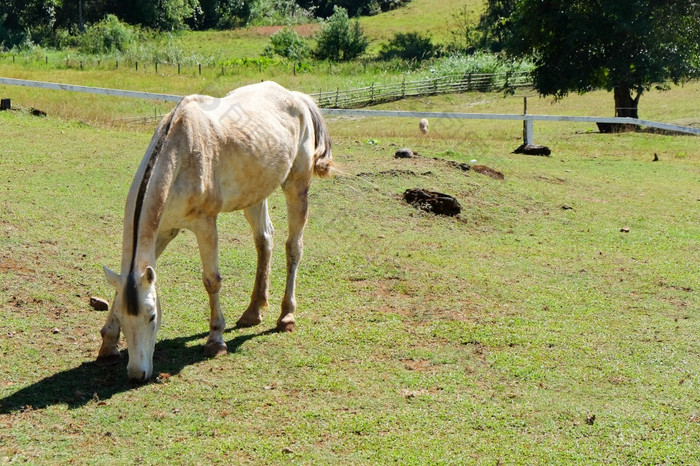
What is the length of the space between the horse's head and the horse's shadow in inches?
14.8

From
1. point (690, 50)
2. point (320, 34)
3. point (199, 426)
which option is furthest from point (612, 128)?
point (320, 34)

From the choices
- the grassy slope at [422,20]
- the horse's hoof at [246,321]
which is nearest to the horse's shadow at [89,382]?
the horse's hoof at [246,321]

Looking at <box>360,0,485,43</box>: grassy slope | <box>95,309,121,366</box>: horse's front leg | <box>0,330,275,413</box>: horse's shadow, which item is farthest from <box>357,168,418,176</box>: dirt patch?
<box>360,0,485,43</box>: grassy slope

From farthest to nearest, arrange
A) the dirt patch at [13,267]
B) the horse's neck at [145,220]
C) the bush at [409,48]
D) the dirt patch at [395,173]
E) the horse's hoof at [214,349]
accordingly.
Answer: the bush at [409,48] < the dirt patch at [395,173] < the dirt patch at [13,267] < the horse's hoof at [214,349] < the horse's neck at [145,220]

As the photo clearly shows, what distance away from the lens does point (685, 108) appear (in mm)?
35000

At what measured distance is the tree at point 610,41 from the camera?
1084 inches

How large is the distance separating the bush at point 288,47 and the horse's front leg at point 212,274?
175 ft

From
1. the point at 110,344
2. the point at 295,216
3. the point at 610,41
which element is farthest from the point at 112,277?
the point at 610,41

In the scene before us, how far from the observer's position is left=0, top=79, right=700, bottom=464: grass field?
19.1 ft

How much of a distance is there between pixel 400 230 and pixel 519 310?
3435 millimetres

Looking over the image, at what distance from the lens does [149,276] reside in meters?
6.06

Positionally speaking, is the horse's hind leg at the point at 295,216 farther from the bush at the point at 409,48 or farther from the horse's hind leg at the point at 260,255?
the bush at the point at 409,48

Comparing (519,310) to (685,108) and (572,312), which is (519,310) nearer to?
(572,312)

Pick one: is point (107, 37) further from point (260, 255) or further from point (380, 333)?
point (380, 333)
